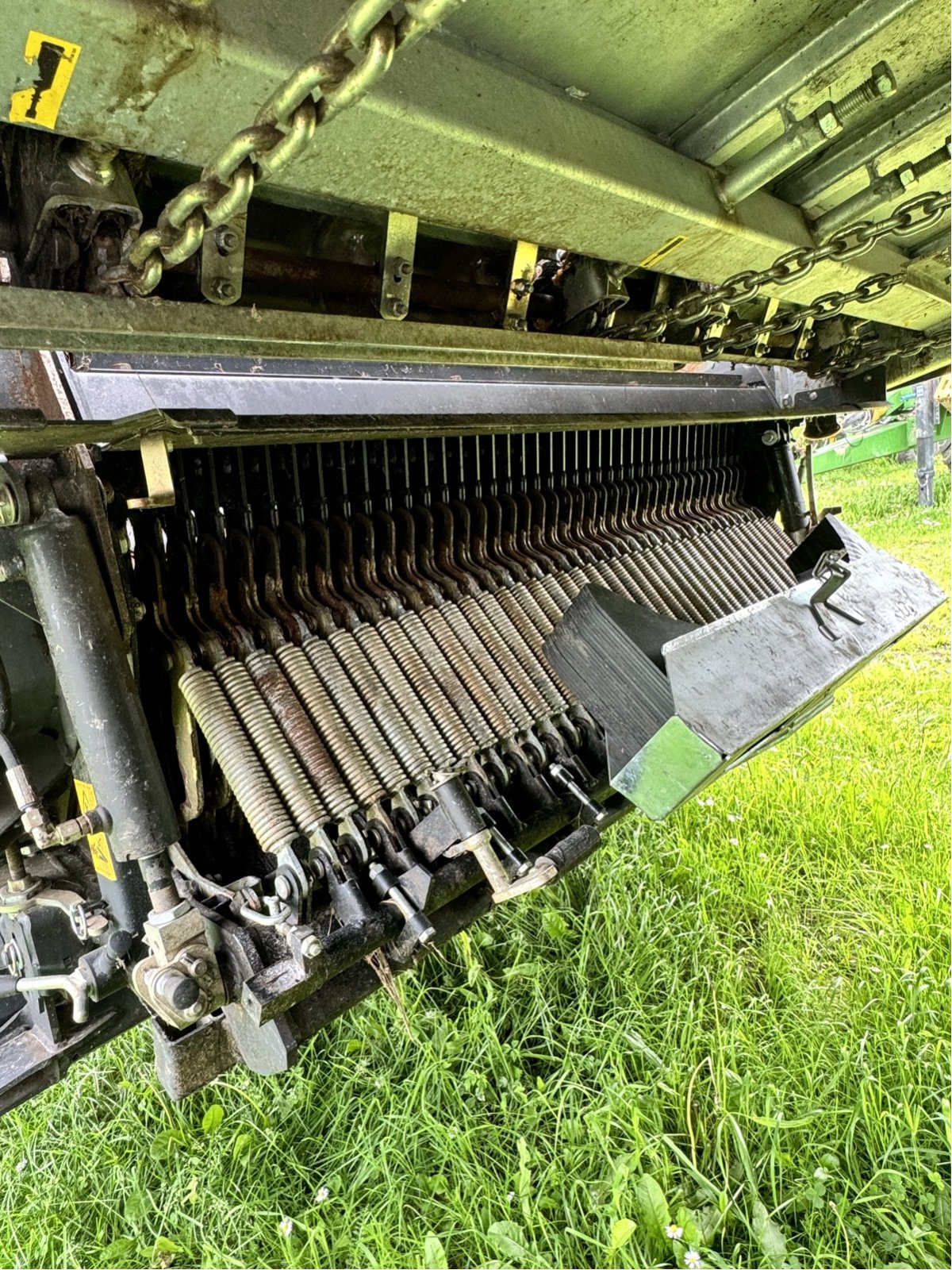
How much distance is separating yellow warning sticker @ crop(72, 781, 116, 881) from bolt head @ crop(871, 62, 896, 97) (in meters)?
1.71

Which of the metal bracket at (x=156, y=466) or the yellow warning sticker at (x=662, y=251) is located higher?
the yellow warning sticker at (x=662, y=251)

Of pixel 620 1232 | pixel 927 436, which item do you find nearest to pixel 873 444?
pixel 927 436

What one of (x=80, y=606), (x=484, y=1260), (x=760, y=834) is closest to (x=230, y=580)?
(x=80, y=606)

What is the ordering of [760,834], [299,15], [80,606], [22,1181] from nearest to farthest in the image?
[299,15] → [80,606] → [22,1181] → [760,834]

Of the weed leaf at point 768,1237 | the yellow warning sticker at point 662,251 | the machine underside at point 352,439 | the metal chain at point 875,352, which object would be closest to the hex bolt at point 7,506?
the machine underside at point 352,439

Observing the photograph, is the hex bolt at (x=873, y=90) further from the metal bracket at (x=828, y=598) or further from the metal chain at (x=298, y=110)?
the metal bracket at (x=828, y=598)

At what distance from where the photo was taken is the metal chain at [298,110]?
63 centimetres

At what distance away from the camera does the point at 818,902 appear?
300cm

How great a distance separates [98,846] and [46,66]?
46.8 inches

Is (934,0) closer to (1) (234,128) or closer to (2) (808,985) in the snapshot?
(1) (234,128)

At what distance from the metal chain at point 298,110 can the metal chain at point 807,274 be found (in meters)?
1.18

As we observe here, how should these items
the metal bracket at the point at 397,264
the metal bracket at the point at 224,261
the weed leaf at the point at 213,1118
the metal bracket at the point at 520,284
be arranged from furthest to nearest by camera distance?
the weed leaf at the point at 213,1118, the metal bracket at the point at 520,284, the metal bracket at the point at 397,264, the metal bracket at the point at 224,261

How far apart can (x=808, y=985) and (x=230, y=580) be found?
2165 mm

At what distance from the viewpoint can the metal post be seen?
7832 mm
